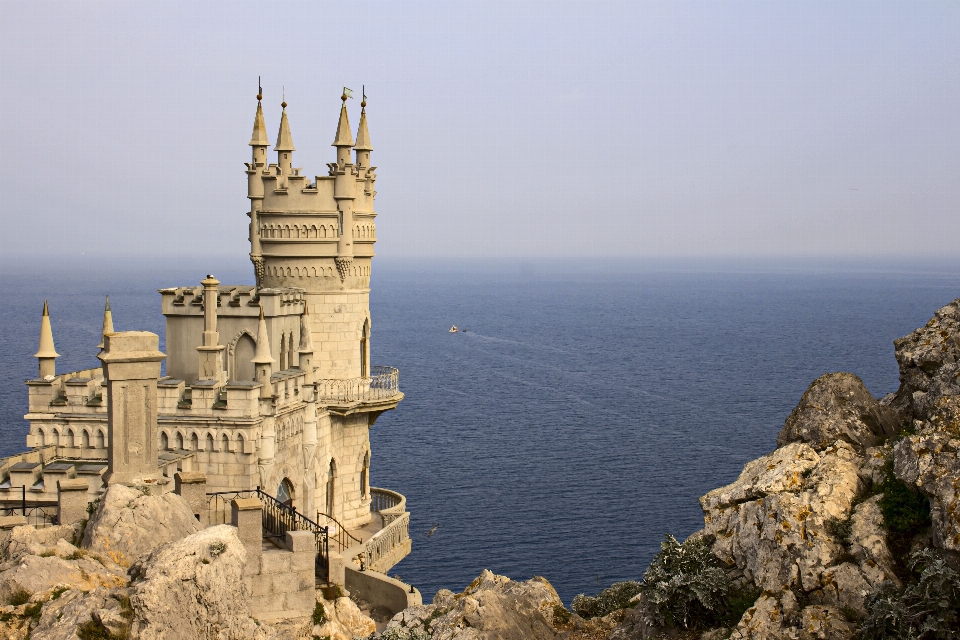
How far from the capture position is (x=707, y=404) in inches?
3679

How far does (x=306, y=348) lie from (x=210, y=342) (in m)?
5.01

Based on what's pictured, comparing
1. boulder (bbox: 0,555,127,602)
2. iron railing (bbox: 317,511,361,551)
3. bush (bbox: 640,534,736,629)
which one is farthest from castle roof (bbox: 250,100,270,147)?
bush (bbox: 640,534,736,629)

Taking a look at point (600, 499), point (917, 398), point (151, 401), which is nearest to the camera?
point (917, 398)

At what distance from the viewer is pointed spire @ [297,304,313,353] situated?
35.6 m

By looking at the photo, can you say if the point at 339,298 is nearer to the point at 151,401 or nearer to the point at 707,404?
the point at 151,401

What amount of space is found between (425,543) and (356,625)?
31.3m

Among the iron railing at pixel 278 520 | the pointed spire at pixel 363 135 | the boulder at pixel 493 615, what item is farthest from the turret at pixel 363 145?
the boulder at pixel 493 615

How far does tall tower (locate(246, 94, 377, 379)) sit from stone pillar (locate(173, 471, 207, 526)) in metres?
15.7

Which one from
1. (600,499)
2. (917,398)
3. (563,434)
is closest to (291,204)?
(917,398)

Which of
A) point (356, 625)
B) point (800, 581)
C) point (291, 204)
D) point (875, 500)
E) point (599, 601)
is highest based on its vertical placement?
point (291, 204)

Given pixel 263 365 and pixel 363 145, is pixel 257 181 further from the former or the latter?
pixel 263 365

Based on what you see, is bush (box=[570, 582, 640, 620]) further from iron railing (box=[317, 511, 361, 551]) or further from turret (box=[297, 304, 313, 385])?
iron railing (box=[317, 511, 361, 551])

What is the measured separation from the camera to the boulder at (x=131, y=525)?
719 inches

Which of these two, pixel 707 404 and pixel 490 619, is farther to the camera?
pixel 707 404
